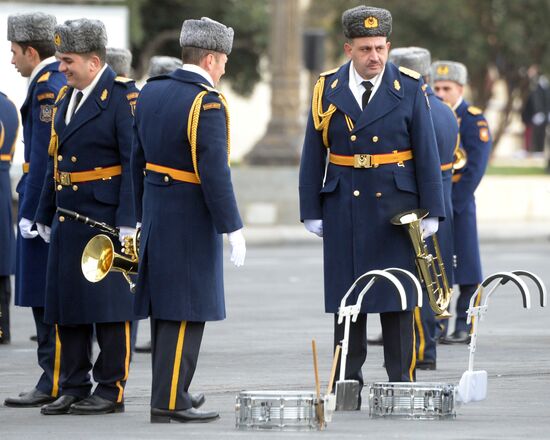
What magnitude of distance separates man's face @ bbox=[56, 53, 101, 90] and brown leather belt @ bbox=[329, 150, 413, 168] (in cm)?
134

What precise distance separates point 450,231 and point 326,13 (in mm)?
29171

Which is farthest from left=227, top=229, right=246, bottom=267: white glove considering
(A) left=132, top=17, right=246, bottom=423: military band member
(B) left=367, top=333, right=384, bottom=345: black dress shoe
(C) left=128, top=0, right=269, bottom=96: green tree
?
(C) left=128, top=0, right=269, bottom=96: green tree

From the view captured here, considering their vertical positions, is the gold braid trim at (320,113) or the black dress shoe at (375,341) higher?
the gold braid trim at (320,113)

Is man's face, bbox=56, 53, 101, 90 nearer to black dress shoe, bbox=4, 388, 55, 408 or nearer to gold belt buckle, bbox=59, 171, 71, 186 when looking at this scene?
gold belt buckle, bbox=59, 171, 71, 186

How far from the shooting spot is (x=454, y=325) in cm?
1333

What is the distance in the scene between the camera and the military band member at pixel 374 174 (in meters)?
9.04

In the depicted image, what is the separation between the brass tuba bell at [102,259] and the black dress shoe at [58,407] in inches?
26.3

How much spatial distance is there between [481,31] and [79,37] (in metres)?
25.0

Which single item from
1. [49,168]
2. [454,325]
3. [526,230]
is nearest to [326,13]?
[526,230]

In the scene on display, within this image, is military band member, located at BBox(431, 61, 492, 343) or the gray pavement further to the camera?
military band member, located at BBox(431, 61, 492, 343)

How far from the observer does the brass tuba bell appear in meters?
8.84

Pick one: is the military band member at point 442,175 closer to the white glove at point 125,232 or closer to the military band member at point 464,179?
the military band member at point 464,179

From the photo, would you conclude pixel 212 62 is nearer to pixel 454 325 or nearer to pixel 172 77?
pixel 172 77

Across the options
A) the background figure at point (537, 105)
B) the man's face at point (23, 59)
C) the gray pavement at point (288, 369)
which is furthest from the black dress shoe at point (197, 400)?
the background figure at point (537, 105)
